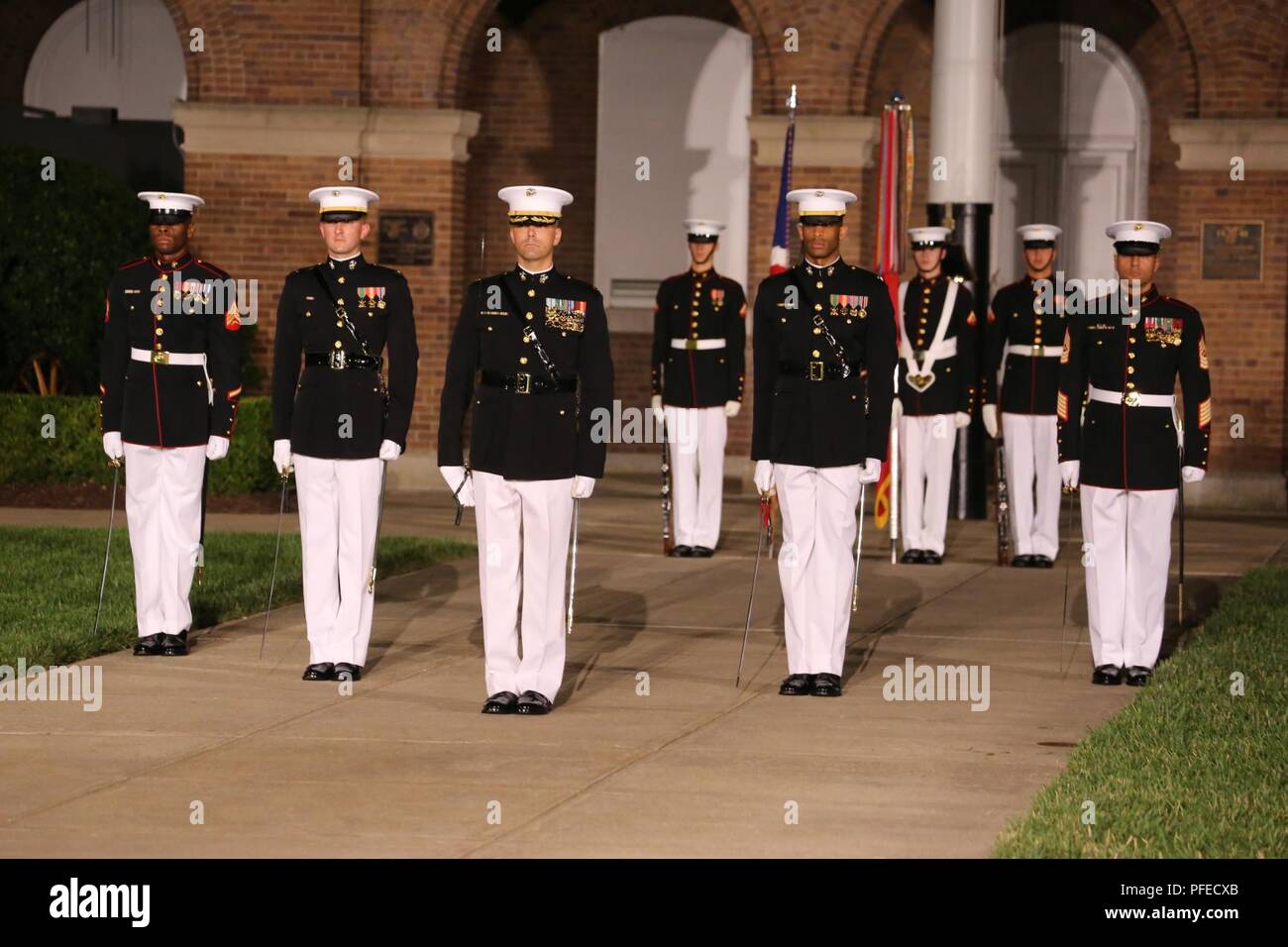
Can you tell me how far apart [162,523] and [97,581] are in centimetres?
207

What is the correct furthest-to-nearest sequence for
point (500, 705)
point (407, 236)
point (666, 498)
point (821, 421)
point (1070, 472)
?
point (407, 236)
point (666, 498)
point (1070, 472)
point (821, 421)
point (500, 705)

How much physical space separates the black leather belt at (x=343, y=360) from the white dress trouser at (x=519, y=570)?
0.99 metres

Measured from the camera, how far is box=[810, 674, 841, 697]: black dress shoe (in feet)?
27.9

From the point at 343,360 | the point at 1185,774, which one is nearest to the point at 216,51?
the point at 343,360

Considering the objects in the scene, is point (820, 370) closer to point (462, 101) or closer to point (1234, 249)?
point (1234, 249)

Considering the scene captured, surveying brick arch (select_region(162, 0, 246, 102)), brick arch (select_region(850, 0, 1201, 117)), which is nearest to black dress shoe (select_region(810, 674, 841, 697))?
brick arch (select_region(850, 0, 1201, 117))

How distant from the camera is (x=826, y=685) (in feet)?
27.9

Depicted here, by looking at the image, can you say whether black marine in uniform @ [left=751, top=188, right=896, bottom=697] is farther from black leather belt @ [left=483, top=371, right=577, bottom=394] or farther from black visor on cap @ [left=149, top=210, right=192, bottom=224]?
black visor on cap @ [left=149, top=210, right=192, bottom=224]

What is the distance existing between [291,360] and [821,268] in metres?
2.22

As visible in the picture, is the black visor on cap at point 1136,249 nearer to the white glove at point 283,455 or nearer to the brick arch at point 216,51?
the white glove at point 283,455

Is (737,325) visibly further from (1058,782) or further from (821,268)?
(1058,782)

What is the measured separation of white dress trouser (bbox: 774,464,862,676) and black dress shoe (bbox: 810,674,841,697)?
0.03 meters

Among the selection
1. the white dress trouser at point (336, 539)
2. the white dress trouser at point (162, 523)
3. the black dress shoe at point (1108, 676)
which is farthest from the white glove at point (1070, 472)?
the white dress trouser at point (162, 523)

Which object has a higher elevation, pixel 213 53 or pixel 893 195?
pixel 213 53
